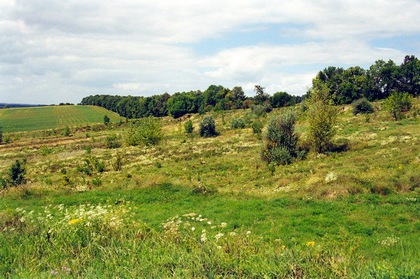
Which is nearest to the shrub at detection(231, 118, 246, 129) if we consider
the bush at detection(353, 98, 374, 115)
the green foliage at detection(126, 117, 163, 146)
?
the green foliage at detection(126, 117, 163, 146)

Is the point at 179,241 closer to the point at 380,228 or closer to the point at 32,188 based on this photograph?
the point at 380,228

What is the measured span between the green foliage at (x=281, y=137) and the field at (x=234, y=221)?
1706 mm

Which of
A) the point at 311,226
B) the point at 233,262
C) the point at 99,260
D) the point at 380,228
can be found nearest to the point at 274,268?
the point at 233,262

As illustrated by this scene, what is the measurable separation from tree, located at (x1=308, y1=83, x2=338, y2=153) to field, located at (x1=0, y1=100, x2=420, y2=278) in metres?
2.03

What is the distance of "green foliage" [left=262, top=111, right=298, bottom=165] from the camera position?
99.0 feet

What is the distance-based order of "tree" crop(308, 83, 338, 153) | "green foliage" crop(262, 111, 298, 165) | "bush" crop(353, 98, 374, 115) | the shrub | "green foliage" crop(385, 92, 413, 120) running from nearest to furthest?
"green foliage" crop(262, 111, 298, 165) → "tree" crop(308, 83, 338, 153) → "green foliage" crop(385, 92, 413, 120) → "bush" crop(353, 98, 374, 115) → the shrub

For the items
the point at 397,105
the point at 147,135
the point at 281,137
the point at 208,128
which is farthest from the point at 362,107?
the point at 147,135

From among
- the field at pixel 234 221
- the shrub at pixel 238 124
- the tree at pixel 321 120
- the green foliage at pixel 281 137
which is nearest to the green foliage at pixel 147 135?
the shrub at pixel 238 124

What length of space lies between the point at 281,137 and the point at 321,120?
3.90 meters

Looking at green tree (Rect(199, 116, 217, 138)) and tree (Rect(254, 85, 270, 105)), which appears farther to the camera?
tree (Rect(254, 85, 270, 105))

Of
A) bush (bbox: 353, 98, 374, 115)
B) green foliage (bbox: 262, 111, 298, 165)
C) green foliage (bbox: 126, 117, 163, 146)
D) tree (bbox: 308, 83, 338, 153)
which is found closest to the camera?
green foliage (bbox: 262, 111, 298, 165)

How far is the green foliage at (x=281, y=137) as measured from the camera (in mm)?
30188

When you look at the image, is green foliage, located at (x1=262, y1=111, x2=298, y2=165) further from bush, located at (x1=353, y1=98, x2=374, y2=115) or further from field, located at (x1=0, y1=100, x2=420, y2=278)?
bush, located at (x1=353, y1=98, x2=374, y2=115)

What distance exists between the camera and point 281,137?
100 ft
